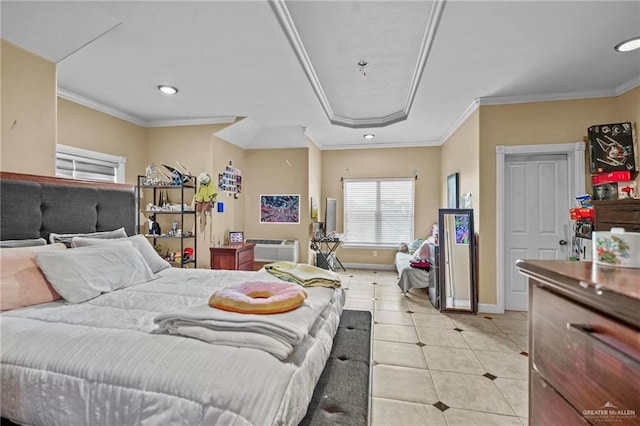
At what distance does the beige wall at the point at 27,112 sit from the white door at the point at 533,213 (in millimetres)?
4747

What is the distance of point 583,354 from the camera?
654 mm

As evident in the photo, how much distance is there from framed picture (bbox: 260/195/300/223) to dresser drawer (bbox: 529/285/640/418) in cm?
476

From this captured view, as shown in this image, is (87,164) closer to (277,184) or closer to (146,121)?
(146,121)

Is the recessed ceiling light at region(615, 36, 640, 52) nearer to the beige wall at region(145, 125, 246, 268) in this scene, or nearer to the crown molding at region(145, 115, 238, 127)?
the crown molding at region(145, 115, 238, 127)

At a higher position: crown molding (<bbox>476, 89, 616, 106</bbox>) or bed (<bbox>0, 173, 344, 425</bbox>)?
crown molding (<bbox>476, 89, 616, 106</bbox>)

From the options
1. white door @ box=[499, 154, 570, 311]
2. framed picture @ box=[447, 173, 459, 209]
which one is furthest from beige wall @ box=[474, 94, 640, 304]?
framed picture @ box=[447, 173, 459, 209]

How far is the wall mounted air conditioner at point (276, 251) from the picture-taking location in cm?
523

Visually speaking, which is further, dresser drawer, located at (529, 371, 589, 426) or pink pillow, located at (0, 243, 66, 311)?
pink pillow, located at (0, 243, 66, 311)

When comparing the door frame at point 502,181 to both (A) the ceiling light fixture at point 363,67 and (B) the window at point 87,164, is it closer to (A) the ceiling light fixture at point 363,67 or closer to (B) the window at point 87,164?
(A) the ceiling light fixture at point 363,67

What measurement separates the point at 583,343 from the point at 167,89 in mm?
3998

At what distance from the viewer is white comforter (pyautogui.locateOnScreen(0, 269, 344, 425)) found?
899 mm

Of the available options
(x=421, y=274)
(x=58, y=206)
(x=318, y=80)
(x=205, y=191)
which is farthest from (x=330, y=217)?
(x=58, y=206)

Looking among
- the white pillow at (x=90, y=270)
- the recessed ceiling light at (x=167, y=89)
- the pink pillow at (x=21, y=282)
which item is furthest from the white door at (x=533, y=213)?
the pink pillow at (x=21, y=282)

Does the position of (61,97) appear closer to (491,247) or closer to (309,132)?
(309,132)
